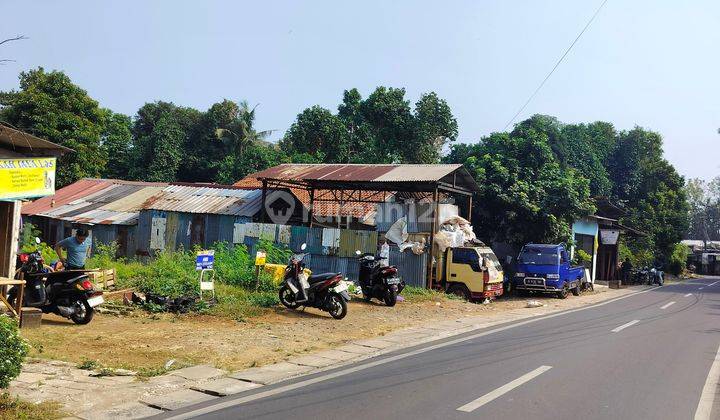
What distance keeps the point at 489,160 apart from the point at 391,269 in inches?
466

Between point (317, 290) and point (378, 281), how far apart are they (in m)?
2.86

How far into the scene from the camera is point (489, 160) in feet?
83.1

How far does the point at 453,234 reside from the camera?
63.7ft

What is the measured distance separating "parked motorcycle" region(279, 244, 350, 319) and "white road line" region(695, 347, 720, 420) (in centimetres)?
695

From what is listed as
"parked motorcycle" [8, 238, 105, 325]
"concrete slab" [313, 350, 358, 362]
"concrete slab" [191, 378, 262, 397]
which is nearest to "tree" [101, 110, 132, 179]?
"parked motorcycle" [8, 238, 105, 325]

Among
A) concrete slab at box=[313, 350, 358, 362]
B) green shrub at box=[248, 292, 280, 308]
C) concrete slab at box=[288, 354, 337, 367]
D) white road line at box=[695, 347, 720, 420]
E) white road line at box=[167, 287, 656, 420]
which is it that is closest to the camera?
white road line at box=[167, 287, 656, 420]

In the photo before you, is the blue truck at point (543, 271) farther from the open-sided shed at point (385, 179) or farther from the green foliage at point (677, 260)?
the green foliage at point (677, 260)

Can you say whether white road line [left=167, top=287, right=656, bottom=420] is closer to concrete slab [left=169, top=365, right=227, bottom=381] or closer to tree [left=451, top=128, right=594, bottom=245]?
concrete slab [left=169, top=365, right=227, bottom=381]

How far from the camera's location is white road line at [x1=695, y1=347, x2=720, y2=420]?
6501 millimetres

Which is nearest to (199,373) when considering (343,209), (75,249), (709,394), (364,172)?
(75,249)

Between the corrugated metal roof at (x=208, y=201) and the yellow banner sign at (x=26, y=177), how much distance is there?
12.1m

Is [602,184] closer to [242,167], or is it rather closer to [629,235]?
[629,235]

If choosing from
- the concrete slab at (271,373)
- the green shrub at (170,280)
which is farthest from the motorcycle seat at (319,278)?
the concrete slab at (271,373)

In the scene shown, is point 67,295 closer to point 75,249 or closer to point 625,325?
point 75,249
